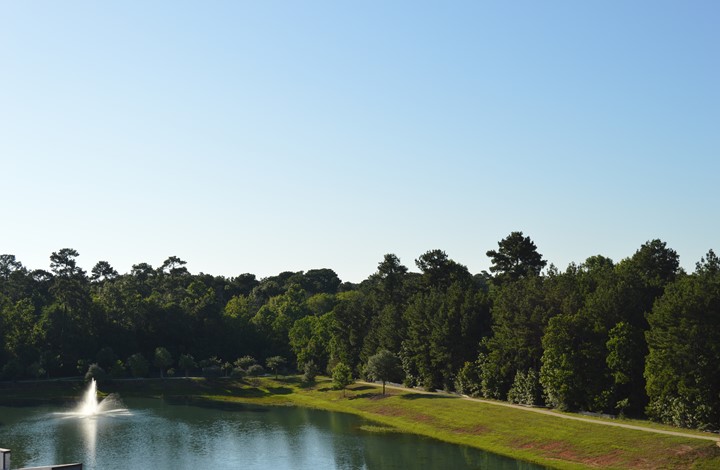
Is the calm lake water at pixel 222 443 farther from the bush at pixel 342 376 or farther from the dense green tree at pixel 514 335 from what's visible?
the dense green tree at pixel 514 335

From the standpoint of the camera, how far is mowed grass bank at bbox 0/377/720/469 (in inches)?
2766

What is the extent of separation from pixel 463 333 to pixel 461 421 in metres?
24.3

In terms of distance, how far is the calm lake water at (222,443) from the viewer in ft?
250

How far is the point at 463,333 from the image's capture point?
11788cm

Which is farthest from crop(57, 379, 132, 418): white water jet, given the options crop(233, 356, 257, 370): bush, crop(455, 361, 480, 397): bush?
crop(455, 361, 480, 397): bush

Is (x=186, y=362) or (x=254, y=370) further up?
(x=186, y=362)

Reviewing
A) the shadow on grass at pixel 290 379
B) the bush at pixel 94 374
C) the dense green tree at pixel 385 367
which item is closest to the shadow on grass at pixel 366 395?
the dense green tree at pixel 385 367

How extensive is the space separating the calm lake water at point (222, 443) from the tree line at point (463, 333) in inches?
732

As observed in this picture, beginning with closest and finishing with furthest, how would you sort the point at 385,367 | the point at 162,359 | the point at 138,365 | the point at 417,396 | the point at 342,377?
the point at 417,396, the point at 385,367, the point at 342,377, the point at 138,365, the point at 162,359

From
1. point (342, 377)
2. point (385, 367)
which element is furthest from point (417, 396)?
point (342, 377)

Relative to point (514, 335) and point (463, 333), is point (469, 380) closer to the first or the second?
point (463, 333)

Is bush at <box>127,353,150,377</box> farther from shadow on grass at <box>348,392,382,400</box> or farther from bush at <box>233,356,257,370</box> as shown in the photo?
shadow on grass at <box>348,392,382,400</box>

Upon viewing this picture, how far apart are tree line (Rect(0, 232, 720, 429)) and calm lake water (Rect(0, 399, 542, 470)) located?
18.6m

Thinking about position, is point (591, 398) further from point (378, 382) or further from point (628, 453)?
point (378, 382)
